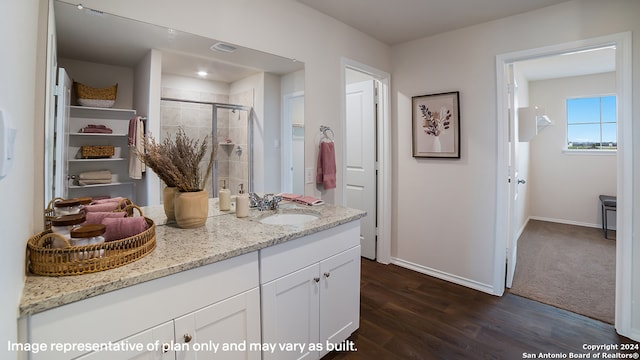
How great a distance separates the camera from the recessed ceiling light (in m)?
1.84

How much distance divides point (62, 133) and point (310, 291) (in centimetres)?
140

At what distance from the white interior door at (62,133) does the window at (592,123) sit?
21.8 ft

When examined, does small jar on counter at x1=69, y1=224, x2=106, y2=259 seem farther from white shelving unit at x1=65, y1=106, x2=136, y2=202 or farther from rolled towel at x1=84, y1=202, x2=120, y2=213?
white shelving unit at x1=65, y1=106, x2=136, y2=202

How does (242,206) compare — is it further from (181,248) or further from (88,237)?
(88,237)

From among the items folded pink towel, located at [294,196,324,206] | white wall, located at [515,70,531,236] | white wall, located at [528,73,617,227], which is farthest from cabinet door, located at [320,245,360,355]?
white wall, located at [528,73,617,227]

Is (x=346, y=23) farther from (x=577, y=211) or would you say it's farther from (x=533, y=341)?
(x=577, y=211)

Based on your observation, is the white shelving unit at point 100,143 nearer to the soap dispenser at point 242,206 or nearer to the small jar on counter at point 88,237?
the small jar on counter at point 88,237

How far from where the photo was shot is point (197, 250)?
122cm

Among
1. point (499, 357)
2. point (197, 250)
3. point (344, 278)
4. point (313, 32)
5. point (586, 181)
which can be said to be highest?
point (313, 32)

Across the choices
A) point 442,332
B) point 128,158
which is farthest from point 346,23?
point 442,332

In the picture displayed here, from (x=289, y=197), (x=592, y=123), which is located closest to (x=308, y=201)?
(x=289, y=197)

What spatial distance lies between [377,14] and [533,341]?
272 cm

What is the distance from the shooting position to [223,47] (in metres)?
1.88

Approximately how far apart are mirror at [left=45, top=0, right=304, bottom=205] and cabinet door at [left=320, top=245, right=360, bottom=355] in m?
0.76
